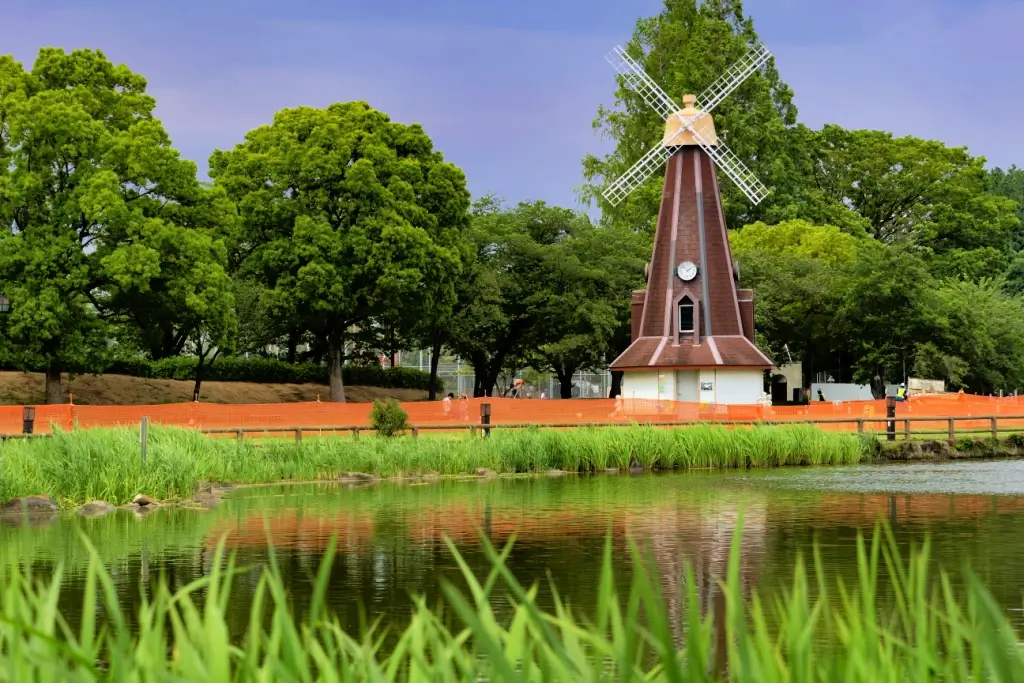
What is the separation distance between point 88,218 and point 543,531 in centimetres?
3343

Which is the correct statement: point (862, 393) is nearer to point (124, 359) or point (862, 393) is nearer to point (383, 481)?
point (124, 359)

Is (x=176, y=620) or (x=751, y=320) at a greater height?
(x=751, y=320)

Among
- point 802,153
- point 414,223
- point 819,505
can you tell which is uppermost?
point 802,153

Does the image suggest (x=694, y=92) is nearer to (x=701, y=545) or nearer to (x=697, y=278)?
(x=697, y=278)

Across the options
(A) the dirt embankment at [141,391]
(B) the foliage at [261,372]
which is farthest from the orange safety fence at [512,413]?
(B) the foliage at [261,372]

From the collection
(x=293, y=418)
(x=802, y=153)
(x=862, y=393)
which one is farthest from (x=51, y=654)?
(x=802, y=153)

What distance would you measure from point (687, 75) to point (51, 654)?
267 feet

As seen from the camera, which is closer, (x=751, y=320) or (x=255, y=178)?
(x=751, y=320)

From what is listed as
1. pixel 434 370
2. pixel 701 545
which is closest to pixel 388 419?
pixel 701 545

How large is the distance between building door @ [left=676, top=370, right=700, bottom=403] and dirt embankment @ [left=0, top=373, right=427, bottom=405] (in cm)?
1772

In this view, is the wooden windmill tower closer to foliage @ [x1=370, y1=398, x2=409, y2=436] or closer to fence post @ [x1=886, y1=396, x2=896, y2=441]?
fence post @ [x1=886, y1=396, x2=896, y2=441]

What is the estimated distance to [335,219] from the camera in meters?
61.2

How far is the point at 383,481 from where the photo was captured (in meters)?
30.8

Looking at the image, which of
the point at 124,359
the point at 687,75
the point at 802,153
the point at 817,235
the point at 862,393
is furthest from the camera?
the point at 802,153
